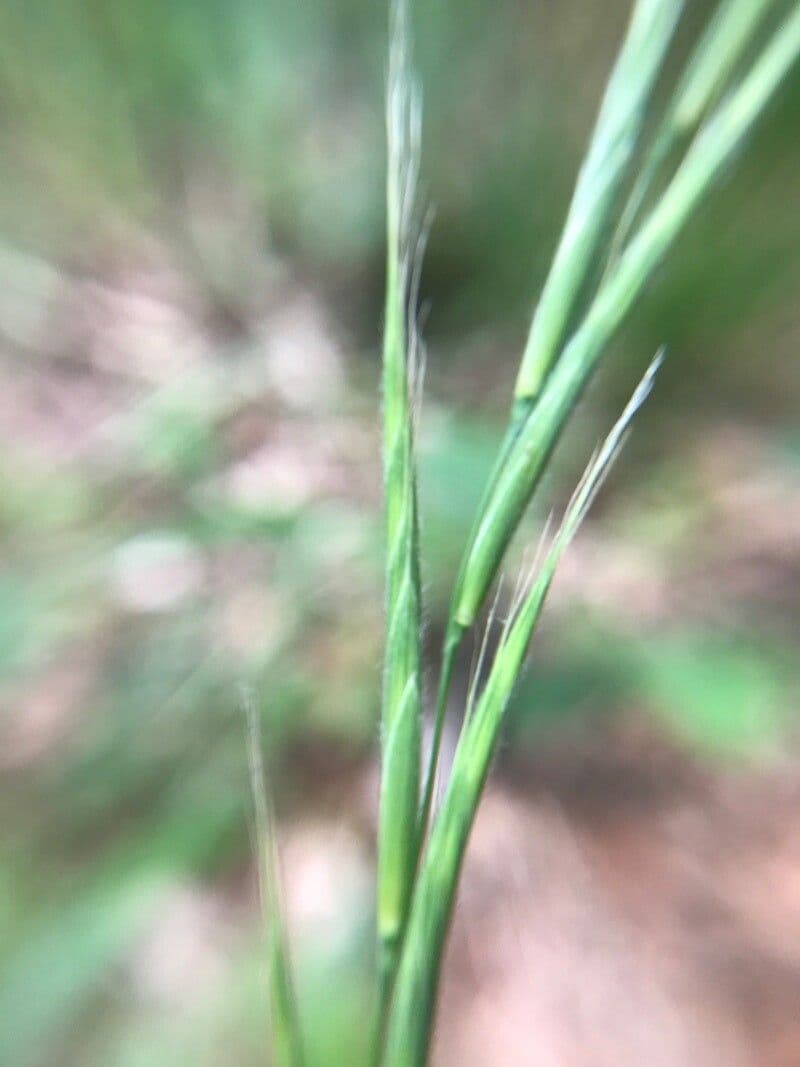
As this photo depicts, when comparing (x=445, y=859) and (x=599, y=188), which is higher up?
(x=599, y=188)

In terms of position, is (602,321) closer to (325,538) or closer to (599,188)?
(599,188)

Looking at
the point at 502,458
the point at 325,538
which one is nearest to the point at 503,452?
the point at 502,458

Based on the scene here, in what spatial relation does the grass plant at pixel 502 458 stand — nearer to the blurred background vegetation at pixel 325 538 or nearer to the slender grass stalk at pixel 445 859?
→ the slender grass stalk at pixel 445 859

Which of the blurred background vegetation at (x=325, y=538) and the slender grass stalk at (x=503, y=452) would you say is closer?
the slender grass stalk at (x=503, y=452)

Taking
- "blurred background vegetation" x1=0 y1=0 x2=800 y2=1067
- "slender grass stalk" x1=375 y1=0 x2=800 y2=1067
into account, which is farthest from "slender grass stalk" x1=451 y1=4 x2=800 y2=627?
"blurred background vegetation" x1=0 y1=0 x2=800 y2=1067

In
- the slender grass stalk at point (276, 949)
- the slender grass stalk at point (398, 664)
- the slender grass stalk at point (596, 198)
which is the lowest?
the slender grass stalk at point (276, 949)

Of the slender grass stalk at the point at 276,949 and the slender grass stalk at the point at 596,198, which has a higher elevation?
the slender grass stalk at the point at 596,198

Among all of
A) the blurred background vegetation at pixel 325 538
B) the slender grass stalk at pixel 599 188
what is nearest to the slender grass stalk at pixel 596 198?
the slender grass stalk at pixel 599 188
